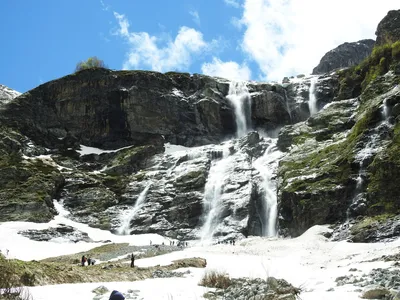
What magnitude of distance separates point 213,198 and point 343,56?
5310 inches

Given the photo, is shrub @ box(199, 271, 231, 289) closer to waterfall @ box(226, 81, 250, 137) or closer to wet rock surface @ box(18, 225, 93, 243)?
wet rock surface @ box(18, 225, 93, 243)

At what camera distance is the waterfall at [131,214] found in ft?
241

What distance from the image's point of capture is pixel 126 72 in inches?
4808

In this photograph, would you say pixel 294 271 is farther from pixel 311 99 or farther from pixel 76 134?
pixel 76 134

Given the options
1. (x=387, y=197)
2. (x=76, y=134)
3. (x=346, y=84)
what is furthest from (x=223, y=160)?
(x=76, y=134)

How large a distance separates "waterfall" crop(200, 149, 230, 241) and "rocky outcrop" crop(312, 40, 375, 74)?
379 feet

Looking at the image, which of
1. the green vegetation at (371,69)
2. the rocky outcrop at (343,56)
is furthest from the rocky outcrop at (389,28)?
the rocky outcrop at (343,56)

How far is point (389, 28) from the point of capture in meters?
106

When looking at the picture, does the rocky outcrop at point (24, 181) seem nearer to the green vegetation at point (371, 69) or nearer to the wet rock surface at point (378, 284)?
the wet rock surface at point (378, 284)

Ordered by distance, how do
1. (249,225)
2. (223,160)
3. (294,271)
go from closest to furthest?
(294,271), (249,225), (223,160)

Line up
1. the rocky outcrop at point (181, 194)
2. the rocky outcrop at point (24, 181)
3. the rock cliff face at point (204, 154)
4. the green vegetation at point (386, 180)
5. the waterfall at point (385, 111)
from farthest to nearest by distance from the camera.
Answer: the rocky outcrop at point (24, 181) < the rocky outcrop at point (181, 194) < the waterfall at point (385, 111) < the rock cliff face at point (204, 154) < the green vegetation at point (386, 180)

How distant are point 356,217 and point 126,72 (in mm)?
88346

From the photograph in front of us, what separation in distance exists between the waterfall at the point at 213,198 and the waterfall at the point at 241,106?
29032 mm

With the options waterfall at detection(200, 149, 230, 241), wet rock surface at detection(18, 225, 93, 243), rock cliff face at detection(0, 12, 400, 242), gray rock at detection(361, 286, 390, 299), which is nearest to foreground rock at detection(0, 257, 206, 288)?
gray rock at detection(361, 286, 390, 299)
